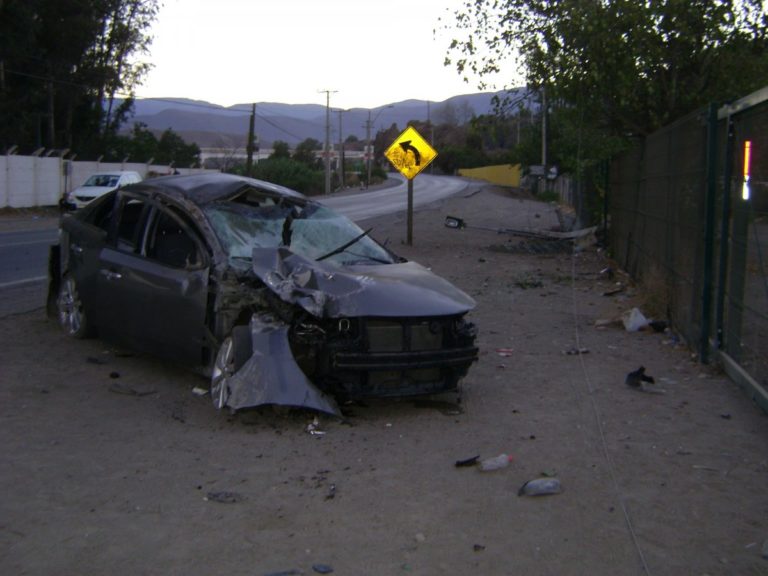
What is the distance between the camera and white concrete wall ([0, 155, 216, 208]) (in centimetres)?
3644

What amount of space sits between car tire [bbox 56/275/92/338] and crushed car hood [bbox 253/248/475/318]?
2709 mm

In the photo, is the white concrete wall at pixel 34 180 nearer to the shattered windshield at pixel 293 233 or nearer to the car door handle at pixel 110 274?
the car door handle at pixel 110 274

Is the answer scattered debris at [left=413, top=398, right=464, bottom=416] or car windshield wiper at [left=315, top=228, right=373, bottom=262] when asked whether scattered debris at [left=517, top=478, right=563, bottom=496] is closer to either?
scattered debris at [left=413, top=398, right=464, bottom=416]

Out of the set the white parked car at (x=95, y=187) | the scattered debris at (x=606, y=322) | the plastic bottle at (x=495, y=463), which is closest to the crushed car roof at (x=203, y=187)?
the plastic bottle at (x=495, y=463)

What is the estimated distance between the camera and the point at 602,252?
20.1m

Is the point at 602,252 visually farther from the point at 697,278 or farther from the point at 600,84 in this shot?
the point at 697,278

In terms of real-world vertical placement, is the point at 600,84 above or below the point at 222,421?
above

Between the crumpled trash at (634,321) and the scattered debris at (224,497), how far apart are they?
6.28 m

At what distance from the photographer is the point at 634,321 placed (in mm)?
10141

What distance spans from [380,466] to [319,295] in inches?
53.1

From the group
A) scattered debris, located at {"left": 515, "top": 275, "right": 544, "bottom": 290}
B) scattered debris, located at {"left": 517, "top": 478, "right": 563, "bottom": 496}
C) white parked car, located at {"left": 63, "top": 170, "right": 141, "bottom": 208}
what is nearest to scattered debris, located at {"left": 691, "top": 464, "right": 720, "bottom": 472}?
scattered debris, located at {"left": 517, "top": 478, "right": 563, "bottom": 496}

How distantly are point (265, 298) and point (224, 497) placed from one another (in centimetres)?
187

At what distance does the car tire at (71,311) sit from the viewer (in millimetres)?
8531

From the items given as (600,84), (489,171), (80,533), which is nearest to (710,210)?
(80,533)
